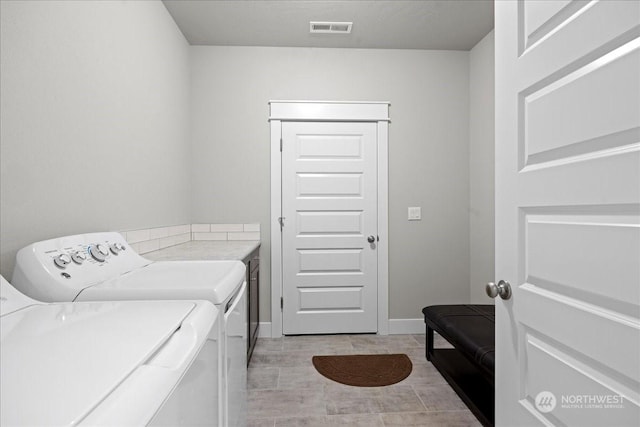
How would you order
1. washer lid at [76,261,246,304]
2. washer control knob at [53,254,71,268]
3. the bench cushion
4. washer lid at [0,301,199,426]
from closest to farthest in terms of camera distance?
washer lid at [0,301,199,426], washer lid at [76,261,246,304], washer control knob at [53,254,71,268], the bench cushion

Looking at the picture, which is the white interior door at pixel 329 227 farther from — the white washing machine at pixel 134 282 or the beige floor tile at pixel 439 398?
→ the white washing machine at pixel 134 282

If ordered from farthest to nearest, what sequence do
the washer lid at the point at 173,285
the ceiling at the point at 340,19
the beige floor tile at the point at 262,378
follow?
the ceiling at the point at 340,19
the beige floor tile at the point at 262,378
the washer lid at the point at 173,285

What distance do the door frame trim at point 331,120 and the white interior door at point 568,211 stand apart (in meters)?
2.05

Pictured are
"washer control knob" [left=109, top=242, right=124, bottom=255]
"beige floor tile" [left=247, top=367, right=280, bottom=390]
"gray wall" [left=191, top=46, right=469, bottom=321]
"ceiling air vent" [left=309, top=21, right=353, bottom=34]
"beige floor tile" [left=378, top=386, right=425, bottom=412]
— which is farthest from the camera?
"gray wall" [left=191, top=46, right=469, bottom=321]

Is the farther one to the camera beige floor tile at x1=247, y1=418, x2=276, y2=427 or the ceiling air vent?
the ceiling air vent

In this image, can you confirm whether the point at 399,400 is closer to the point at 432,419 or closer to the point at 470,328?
the point at 432,419

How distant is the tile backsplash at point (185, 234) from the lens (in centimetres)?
212

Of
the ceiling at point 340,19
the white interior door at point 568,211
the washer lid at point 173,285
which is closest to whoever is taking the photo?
the white interior door at point 568,211

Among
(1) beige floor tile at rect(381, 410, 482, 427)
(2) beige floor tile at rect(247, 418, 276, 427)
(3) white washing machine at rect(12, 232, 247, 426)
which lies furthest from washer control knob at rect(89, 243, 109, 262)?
(1) beige floor tile at rect(381, 410, 482, 427)

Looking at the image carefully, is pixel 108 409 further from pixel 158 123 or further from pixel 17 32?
pixel 158 123

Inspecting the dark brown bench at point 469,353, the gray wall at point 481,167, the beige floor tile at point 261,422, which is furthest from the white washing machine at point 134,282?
the gray wall at point 481,167

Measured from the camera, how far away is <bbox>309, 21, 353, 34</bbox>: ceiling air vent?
2.82 meters

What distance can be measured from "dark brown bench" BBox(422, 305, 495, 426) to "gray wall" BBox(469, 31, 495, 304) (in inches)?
27.0

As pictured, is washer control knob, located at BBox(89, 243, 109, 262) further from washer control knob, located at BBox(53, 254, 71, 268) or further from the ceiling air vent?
the ceiling air vent
